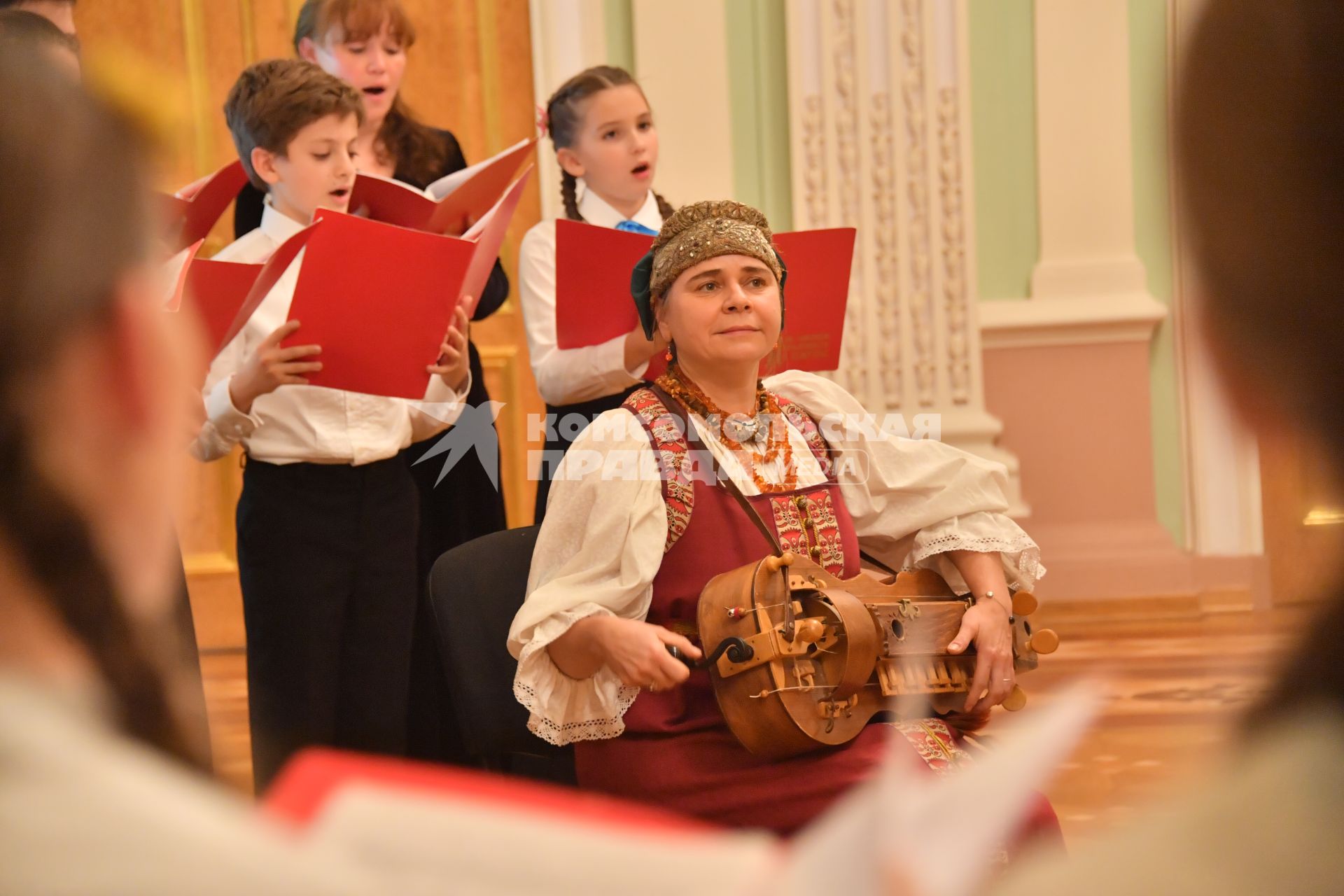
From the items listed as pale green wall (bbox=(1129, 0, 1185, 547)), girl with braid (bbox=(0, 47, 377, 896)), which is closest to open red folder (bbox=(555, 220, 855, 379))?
girl with braid (bbox=(0, 47, 377, 896))

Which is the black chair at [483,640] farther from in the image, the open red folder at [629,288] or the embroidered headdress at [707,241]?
the open red folder at [629,288]

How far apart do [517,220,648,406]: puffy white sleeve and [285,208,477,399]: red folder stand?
0.36 m

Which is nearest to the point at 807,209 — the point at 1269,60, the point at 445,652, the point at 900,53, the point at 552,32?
the point at 900,53

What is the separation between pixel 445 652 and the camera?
77.1 inches

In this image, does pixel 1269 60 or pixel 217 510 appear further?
pixel 217 510

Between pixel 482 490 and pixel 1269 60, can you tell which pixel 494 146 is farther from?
pixel 1269 60

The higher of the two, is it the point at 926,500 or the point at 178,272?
the point at 178,272

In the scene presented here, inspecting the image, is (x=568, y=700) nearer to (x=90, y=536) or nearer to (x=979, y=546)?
(x=979, y=546)

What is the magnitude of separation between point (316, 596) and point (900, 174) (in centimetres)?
277

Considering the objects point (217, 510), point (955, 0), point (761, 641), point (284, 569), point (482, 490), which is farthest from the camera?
point (217, 510)

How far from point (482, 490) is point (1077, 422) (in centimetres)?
244

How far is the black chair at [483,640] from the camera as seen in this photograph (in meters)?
1.95

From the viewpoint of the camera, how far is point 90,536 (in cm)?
57

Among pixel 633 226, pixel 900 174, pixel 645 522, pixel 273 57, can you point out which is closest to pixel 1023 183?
pixel 900 174
